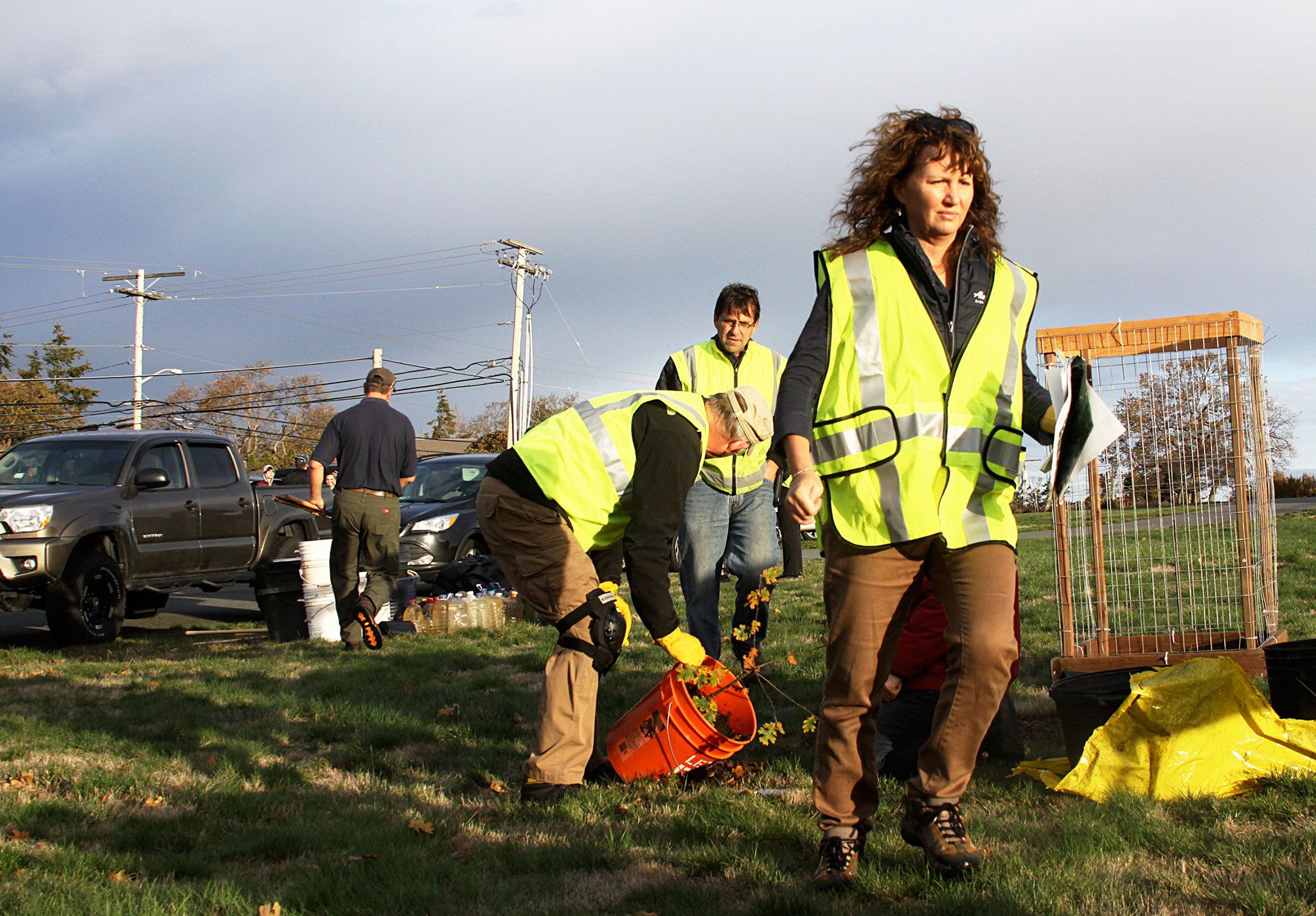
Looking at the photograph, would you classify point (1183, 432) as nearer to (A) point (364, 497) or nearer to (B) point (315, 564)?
(A) point (364, 497)

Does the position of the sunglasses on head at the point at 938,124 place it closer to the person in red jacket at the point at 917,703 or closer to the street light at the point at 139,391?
the person in red jacket at the point at 917,703

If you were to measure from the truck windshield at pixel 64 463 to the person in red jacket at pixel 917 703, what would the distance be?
7624 millimetres

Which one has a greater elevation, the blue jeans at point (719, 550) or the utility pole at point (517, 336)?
the utility pole at point (517, 336)

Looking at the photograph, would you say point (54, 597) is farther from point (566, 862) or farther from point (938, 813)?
point (938, 813)

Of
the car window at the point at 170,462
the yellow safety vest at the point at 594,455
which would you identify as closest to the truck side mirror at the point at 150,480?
the car window at the point at 170,462

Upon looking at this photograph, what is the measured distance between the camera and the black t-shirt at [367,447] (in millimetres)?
8156

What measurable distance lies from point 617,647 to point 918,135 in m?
2.06

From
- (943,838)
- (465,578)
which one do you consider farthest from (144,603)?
(943,838)

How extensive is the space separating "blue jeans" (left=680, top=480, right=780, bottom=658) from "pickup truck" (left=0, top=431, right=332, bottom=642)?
4987mm

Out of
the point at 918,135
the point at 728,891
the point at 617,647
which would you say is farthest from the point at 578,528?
the point at 918,135

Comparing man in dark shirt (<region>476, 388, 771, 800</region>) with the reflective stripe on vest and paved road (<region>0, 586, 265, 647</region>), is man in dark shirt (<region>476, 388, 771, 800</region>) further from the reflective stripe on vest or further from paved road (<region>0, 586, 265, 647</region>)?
paved road (<region>0, 586, 265, 647</region>)

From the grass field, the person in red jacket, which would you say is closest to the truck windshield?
the grass field

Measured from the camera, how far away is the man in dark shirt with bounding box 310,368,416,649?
813 cm

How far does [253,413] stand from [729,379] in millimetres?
57655
